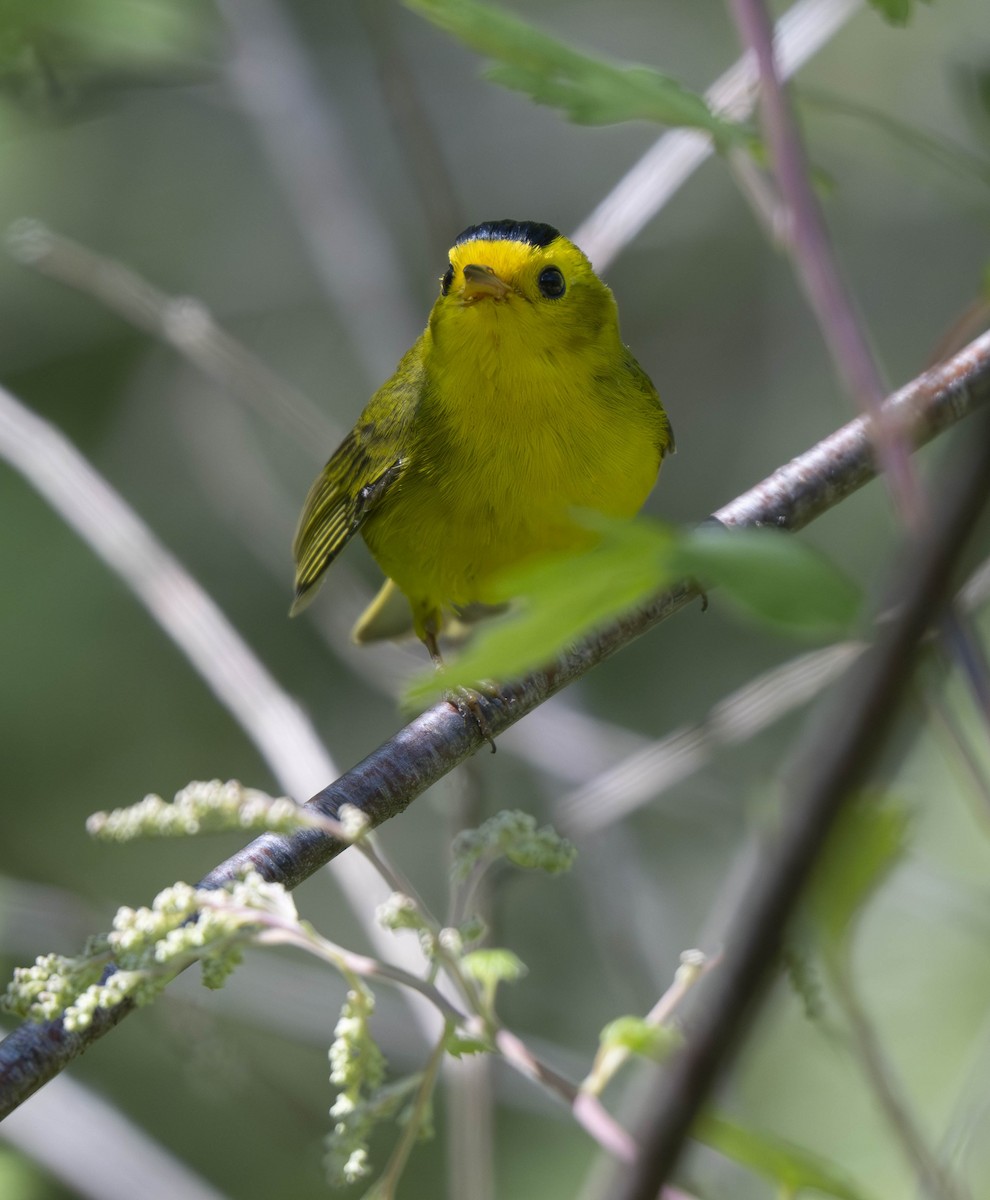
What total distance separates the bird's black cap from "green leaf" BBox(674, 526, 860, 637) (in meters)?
2.74

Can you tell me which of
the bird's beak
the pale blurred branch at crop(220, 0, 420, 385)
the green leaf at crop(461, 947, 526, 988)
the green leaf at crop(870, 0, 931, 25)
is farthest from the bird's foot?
the pale blurred branch at crop(220, 0, 420, 385)

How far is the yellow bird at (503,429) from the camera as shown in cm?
337

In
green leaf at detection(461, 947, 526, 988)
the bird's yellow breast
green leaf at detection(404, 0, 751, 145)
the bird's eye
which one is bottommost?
green leaf at detection(461, 947, 526, 988)

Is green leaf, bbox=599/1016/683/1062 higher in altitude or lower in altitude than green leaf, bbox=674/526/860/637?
lower

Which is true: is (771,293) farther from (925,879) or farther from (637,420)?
(925,879)

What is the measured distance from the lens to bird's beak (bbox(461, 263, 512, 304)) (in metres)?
3.40

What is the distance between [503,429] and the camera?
3.39m

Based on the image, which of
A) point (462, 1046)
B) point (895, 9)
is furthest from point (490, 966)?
point (895, 9)

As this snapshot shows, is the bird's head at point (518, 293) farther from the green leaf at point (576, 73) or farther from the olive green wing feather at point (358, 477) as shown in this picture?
the green leaf at point (576, 73)

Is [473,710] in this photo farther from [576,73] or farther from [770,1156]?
[770,1156]

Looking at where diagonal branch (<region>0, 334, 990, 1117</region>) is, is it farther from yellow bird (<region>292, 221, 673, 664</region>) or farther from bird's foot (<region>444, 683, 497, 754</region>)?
yellow bird (<region>292, 221, 673, 664</region>)

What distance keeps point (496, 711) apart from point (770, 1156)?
4.75ft

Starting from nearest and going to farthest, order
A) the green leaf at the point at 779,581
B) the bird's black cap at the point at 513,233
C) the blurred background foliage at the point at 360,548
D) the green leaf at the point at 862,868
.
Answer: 1. the green leaf at the point at 779,581
2. the green leaf at the point at 862,868
3. the bird's black cap at the point at 513,233
4. the blurred background foliage at the point at 360,548

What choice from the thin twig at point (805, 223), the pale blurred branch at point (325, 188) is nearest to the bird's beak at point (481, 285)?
the pale blurred branch at point (325, 188)
